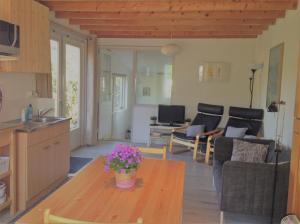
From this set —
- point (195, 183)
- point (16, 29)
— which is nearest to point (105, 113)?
point (195, 183)

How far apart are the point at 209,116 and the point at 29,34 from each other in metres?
3.68

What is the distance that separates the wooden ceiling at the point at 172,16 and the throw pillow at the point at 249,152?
1704 mm

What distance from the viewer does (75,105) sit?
5828 millimetres

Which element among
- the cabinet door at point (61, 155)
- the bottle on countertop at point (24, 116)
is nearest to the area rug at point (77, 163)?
the cabinet door at point (61, 155)

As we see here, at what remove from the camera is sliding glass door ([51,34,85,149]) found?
4871 mm

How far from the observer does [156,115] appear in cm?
657

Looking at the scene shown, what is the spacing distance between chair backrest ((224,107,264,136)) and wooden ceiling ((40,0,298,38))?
1.43 m

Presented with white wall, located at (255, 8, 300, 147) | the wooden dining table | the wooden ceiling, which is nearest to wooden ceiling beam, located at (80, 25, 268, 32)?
the wooden ceiling

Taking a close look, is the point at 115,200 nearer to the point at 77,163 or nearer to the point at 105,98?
the point at 77,163

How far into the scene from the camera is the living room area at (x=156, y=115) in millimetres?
1872

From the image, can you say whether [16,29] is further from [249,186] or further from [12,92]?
[249,186]

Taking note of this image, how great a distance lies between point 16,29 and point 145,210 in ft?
6.65

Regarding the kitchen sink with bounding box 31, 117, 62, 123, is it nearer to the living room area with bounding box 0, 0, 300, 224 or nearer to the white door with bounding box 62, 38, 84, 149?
the living room area with bounding box 0, 0, 300, 224

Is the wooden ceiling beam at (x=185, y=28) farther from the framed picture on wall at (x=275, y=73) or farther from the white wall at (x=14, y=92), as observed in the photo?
the white wall at (x=14, y=92)
